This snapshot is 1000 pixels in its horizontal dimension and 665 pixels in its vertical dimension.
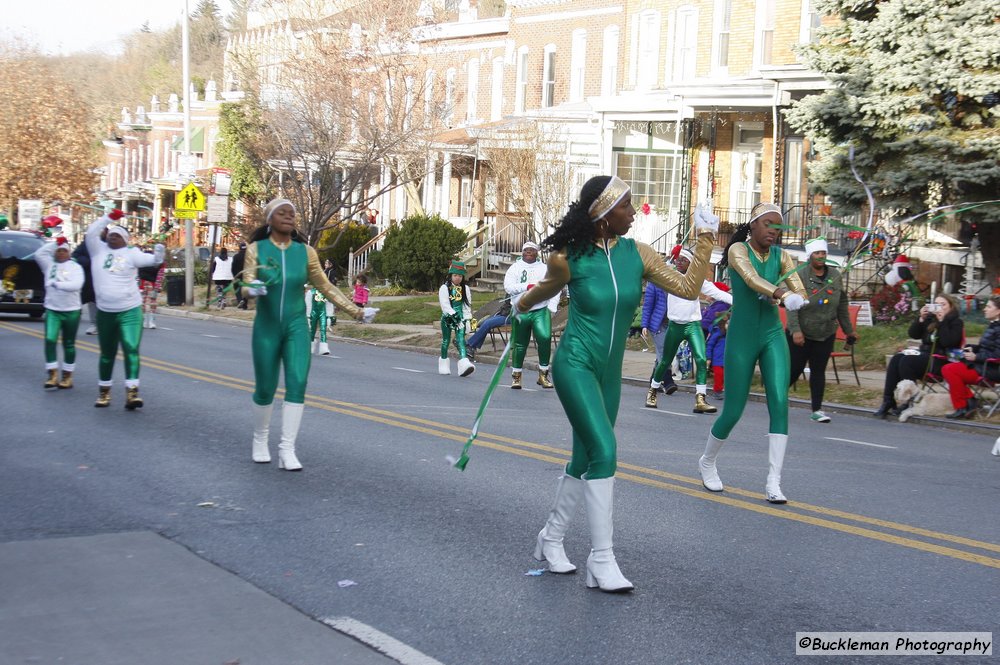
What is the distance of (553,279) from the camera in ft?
21.3

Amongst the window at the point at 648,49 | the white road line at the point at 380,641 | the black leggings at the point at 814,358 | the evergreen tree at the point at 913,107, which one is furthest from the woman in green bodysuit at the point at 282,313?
the window at the point at 648,49

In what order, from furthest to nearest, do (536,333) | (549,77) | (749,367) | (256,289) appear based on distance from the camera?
(549,77) < (536,333) < (256,289) < (749,367)

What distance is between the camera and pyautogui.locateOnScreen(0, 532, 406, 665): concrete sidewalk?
518cm

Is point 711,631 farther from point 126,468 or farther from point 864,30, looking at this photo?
point 864,30

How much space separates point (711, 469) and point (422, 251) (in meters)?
26.0

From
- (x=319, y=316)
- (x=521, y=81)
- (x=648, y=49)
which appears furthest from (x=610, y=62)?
(x=319, y=316)

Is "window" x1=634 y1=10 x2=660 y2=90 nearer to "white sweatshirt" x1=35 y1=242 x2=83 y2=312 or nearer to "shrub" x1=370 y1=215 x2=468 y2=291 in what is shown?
"shrub" x1=370 y1=215 x2=468 y2=291

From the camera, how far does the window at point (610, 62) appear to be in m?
36.3

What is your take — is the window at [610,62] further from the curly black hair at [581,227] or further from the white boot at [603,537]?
the white boot at [603,537]

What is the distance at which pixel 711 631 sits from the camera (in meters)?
5.58

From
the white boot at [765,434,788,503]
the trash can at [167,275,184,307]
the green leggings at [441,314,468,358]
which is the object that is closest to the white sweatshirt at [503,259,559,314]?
the green leggings at [441,314,468,358]

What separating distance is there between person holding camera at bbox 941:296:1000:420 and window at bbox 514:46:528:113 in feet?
88.1

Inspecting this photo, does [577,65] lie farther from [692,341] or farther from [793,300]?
[793,300]

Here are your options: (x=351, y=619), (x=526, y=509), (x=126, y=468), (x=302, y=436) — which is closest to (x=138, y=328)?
(x=302, y=436)
